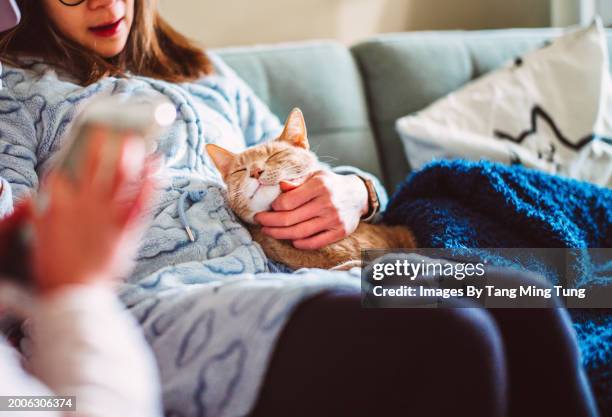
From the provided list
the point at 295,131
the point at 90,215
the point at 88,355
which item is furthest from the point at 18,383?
the point at 295,131

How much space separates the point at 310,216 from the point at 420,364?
1.49 feet

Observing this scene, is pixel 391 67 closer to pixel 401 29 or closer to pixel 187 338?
pixel 401 29

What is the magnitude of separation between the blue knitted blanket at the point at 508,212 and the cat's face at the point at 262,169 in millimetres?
217

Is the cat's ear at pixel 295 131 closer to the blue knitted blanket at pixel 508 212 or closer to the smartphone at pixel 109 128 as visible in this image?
the blue knitted blanket at pixel 508 212

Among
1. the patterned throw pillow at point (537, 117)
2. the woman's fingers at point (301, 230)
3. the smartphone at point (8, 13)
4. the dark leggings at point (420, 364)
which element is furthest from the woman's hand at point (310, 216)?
the patterned throw pillow at point (537, 117)

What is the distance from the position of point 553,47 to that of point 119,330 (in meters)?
1.54

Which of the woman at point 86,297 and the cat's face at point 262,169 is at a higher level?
the woman at point 86,297

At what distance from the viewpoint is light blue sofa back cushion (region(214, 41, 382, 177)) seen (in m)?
1.53

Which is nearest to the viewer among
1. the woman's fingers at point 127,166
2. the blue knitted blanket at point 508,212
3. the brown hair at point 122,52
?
the woman's fingers at point 127,166

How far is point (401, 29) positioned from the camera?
222 cm

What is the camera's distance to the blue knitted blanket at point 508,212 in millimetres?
962

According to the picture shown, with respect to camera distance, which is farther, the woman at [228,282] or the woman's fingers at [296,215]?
the woman's fingers at [296,215]

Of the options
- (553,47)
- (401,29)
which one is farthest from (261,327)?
(401,29)

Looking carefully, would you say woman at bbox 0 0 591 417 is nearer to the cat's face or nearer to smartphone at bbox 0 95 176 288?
the cat's face
